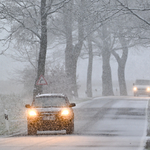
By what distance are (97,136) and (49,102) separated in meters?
2.29

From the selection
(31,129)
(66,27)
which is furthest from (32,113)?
(66,27)

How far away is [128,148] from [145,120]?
1044 cm

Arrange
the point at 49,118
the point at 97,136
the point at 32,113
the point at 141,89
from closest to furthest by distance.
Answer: the point at 97,136 → the point at 49,118 → the point at 32,113 → the point at 141,89

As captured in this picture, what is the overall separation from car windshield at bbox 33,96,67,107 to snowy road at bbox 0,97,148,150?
1.13 meters

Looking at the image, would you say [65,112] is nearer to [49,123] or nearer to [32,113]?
[49,123]

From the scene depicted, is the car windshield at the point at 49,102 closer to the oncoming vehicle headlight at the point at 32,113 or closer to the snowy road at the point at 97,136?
the oncoming vehicle headlight at the point at 32,113

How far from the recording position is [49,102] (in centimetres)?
1689

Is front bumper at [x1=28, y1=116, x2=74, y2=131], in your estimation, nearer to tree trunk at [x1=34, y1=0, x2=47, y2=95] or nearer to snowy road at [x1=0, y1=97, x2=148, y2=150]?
snowy road at [x1=0, y1=97, x2=148, y2=150]

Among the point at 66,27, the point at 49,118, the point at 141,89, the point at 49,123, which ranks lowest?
the point at 49,123

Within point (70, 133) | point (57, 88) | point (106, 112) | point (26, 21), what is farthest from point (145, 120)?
point (57, 88)

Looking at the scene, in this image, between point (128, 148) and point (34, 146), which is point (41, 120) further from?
point (128, 148)

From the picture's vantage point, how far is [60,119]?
16172mm

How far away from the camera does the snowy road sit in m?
12.7

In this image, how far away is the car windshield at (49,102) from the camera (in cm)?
1672
